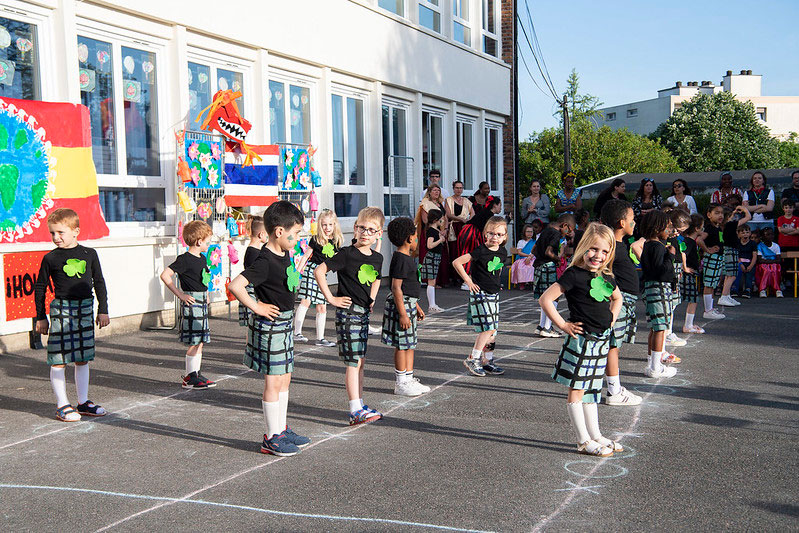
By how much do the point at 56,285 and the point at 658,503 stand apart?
4709 mm

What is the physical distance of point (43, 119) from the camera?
939 cm

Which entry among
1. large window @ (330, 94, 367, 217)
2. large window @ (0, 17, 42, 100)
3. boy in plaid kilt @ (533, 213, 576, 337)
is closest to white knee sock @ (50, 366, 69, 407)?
large window @ (0, 17, 42, 100)

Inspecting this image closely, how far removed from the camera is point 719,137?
67.9 m

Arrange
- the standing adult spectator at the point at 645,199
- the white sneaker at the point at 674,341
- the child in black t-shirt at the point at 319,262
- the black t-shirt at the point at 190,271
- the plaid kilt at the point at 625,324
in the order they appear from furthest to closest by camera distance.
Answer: the standing adult spectator at the point at 645,199 → the white sneaker at the point at 674,341 → the child in black t-shirt at the point at 319,262 → the black t-shirt at the point at 190,271 → the plaid kilt at the point at 625,324

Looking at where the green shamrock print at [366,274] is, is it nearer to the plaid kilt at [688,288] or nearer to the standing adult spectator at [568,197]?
the plaid kilt at [688,288]

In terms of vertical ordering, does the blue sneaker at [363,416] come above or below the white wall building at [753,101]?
below

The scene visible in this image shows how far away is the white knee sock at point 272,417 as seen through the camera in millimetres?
5477

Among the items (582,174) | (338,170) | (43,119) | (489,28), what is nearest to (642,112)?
(582,174)

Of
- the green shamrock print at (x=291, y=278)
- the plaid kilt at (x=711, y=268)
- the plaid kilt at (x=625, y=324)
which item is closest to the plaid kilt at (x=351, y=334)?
the green shamrock print at (x=291, y=278)

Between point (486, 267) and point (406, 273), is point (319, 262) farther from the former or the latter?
point (406, 273)

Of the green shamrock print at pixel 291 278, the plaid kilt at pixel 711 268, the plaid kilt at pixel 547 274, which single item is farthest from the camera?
the plaid kilt at pixel 711 268

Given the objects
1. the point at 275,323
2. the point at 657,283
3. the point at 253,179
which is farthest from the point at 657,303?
the point at 253,179

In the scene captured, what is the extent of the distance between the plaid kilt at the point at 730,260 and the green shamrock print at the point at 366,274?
28.3 ft

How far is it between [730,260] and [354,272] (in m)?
8.83
